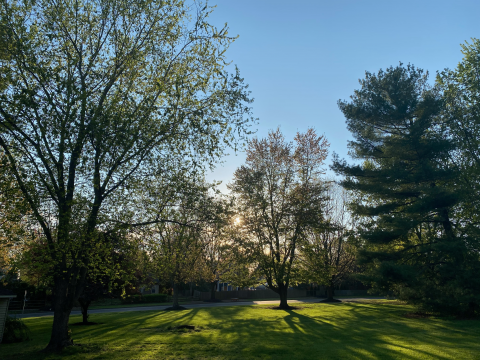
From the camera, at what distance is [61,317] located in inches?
463

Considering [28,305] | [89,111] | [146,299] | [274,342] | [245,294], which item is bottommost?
[245,294]

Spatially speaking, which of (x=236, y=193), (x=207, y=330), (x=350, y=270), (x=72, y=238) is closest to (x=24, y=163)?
(x=72, y=238)

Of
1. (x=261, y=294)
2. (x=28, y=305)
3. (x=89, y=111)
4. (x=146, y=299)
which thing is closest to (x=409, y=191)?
(x=89, y=111)

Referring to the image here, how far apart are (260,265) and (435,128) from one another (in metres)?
16.1

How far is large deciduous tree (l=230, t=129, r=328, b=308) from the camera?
27578 mm

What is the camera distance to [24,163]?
10656 millimetres

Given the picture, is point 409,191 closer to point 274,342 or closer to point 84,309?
point 274,342

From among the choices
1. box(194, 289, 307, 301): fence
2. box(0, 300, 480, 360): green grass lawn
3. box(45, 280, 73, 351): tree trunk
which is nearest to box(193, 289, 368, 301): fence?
box(194, 289, 307, 301): fence

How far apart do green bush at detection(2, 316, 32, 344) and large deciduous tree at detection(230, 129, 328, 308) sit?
15.9 meters

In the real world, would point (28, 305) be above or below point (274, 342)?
below

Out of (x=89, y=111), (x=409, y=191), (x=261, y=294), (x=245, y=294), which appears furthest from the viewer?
(x=261, y=294)

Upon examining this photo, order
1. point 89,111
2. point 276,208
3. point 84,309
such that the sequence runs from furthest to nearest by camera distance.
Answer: point 276,208, point 84,309, point 89,111

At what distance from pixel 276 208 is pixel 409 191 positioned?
1026cm

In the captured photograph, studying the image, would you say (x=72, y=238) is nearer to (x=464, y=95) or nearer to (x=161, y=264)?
(x=161, y=264)
